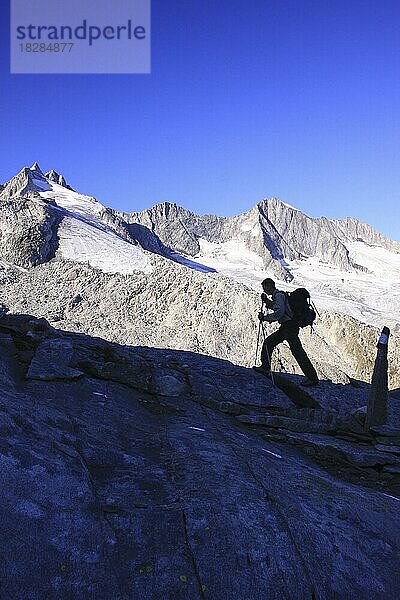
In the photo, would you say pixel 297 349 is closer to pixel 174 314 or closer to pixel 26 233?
pixel 174 314

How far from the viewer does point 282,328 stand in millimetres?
9180

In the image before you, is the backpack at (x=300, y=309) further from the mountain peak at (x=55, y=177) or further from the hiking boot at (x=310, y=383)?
the mountain peak at (x=55, y=177)

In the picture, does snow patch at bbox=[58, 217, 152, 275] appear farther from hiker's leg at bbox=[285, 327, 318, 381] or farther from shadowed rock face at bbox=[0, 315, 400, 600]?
shadowed rock face at bbox=[0, 315, 400, 600]

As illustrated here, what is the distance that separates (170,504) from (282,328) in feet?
20.4

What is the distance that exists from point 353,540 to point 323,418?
13.2 ft

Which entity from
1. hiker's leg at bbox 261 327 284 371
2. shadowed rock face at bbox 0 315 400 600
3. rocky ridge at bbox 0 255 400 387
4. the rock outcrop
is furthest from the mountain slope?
the rock outcrop

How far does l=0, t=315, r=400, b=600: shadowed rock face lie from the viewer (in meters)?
2.56

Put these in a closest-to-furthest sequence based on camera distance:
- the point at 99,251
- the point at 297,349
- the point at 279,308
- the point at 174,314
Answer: the point at 279,308 < the point at 297,349 < the point at 174,314 < the point at 99,251

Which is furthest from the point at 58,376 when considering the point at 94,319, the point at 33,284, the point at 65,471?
the point at 33,284

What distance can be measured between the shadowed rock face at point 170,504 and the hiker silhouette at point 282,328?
299 cm

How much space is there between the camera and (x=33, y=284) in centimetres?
2450

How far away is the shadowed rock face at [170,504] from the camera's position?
8.39 ft

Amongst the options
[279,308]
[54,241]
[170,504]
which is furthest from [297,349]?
[54,241]

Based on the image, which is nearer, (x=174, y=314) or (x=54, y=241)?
(x=174, y=314)
